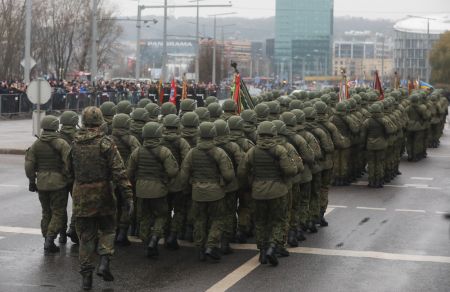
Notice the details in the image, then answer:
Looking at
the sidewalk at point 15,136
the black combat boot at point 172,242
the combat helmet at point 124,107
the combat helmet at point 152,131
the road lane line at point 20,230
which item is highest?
the combat helmet at point 124,107

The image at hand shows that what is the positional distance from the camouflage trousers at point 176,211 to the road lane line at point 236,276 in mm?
1218

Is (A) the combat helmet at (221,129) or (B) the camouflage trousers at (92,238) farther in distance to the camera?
(A) the combat helmet at (221,129)

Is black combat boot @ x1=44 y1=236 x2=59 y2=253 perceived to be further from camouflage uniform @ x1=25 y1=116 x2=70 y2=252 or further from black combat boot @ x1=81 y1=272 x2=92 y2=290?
black combat boot @ x1=81 y1=272 x2=92 y2=290

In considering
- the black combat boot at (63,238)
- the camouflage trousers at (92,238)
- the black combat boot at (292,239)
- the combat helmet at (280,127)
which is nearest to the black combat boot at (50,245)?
the black combat boot at (63,238)

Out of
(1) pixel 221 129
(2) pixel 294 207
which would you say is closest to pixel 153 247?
(1) pixel 221 129

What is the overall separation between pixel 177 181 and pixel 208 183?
2.02 ft

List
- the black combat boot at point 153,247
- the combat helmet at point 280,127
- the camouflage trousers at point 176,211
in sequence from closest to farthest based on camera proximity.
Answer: the black combat boot at point 153,247
the combat helmet at point 280,127
the camouflage trousers at point 176,211

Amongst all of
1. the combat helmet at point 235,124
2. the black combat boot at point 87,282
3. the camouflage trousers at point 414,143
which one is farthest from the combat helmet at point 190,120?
the camouflage trousers at point 414,143

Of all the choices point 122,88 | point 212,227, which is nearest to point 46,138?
point 212,227

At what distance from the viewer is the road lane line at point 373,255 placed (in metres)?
11.7

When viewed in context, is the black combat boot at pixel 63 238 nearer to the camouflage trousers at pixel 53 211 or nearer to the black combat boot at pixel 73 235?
the black combat boot at pixel 73 235

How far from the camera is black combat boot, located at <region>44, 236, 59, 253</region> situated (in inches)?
465

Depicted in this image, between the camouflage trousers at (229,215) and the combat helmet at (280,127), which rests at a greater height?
the combat helmet at (280,127)

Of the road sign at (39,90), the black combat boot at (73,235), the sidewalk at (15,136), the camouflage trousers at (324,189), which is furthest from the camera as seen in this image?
the sidewalk at (15,136)
